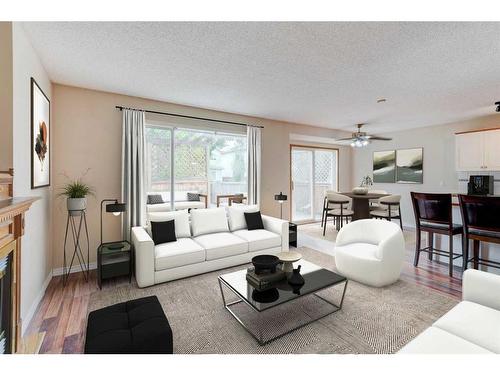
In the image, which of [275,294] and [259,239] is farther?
[259,239]

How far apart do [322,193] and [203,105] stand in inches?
179

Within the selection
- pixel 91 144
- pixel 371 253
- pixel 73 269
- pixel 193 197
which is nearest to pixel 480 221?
pixel 371 253

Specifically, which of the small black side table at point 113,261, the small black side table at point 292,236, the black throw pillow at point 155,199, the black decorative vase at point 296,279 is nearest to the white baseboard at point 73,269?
the small black side table at point 113,261

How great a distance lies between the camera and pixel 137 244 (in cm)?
296

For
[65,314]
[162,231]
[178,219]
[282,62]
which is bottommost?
[65,314]

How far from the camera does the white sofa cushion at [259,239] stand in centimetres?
375

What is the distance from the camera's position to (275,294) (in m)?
2.12

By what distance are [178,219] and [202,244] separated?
1.94 feet

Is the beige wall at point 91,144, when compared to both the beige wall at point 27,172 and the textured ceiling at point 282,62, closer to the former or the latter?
the textured ceiling at point 282,62

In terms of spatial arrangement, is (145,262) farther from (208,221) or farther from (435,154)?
(435,154)

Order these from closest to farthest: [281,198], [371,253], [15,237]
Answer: [15,237] < [371,253] < [281,198]

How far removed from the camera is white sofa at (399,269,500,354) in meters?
1.34

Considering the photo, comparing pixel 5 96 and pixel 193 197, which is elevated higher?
pixel 5 96

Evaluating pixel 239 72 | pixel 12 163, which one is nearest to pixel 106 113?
pixel 12 163
